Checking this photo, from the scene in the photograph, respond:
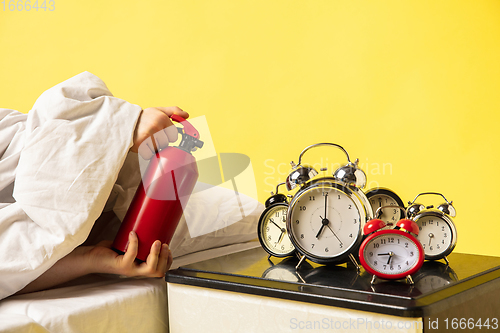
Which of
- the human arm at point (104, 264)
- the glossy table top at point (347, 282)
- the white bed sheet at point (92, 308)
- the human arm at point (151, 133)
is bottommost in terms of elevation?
the white bed sheet at point (92, 308)

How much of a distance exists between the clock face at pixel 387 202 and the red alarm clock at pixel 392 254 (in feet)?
0.78

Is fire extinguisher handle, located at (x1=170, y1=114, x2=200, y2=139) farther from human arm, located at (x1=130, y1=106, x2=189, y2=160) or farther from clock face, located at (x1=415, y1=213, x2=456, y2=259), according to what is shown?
clock face, located at (x1=415, y1=213, x2=456, y2=259)

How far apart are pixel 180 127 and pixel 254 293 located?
0.42 metres

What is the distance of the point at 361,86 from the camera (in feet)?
6.24

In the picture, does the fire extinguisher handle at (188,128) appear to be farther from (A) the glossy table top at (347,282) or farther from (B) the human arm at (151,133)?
(A) the glossy table top at (347,282)

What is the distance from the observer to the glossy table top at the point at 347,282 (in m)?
0.62

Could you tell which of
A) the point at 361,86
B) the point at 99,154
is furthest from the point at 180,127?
the point at 361,86

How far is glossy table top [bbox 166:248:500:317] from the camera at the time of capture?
0.62 metres

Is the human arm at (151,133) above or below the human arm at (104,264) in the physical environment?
above

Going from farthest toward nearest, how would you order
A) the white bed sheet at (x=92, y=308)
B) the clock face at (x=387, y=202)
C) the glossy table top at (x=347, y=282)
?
the clock face at (x=387, y=202), the white bed sheet at (x=92, y=308), the glossy table top at (x=347, y=282)

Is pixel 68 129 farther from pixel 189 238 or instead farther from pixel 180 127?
pixel 189 238

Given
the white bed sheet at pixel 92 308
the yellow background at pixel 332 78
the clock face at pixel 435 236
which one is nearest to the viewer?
the white bed sheet at pixel 92 308

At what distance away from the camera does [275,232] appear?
3.28 feet

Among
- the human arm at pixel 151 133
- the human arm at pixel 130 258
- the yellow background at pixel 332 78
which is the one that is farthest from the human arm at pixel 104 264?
the yellow background at pixel 332 78
